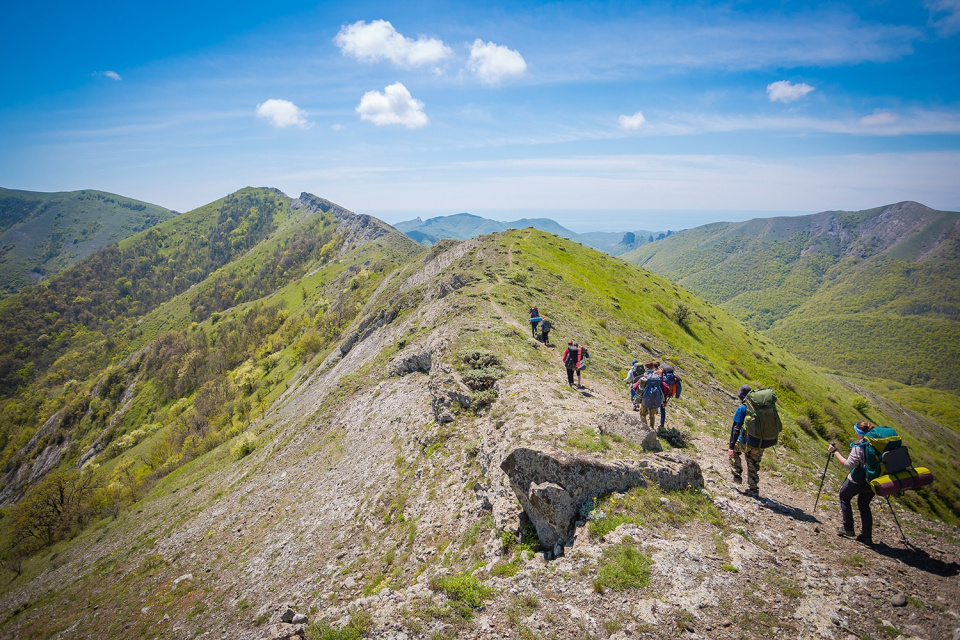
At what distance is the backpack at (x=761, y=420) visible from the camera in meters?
13.2

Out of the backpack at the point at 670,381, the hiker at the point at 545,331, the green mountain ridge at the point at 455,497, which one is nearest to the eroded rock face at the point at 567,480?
the green mountain ridge at the point at 455,497

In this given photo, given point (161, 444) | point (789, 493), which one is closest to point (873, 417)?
point (789, 493)

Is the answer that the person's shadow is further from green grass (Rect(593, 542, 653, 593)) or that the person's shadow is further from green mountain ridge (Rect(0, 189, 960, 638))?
green grass (Rect(593, 542, 653, 593))

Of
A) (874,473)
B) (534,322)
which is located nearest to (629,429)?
(874,473)

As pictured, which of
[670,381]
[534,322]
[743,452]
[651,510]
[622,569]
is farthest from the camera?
[534,322]

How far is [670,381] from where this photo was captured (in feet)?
63.6

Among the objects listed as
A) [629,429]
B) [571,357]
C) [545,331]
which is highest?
[545,331]

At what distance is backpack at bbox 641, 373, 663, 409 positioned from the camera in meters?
17.4

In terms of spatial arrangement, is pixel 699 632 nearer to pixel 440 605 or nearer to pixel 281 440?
pixel 440 605

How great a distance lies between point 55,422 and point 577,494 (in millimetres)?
188982

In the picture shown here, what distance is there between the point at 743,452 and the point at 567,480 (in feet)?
24.6

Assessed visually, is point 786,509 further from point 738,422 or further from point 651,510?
point 651,510

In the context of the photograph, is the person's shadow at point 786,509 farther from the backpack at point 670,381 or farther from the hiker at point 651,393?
the backpack at point 670,381

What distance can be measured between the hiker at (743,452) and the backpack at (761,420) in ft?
0.69
